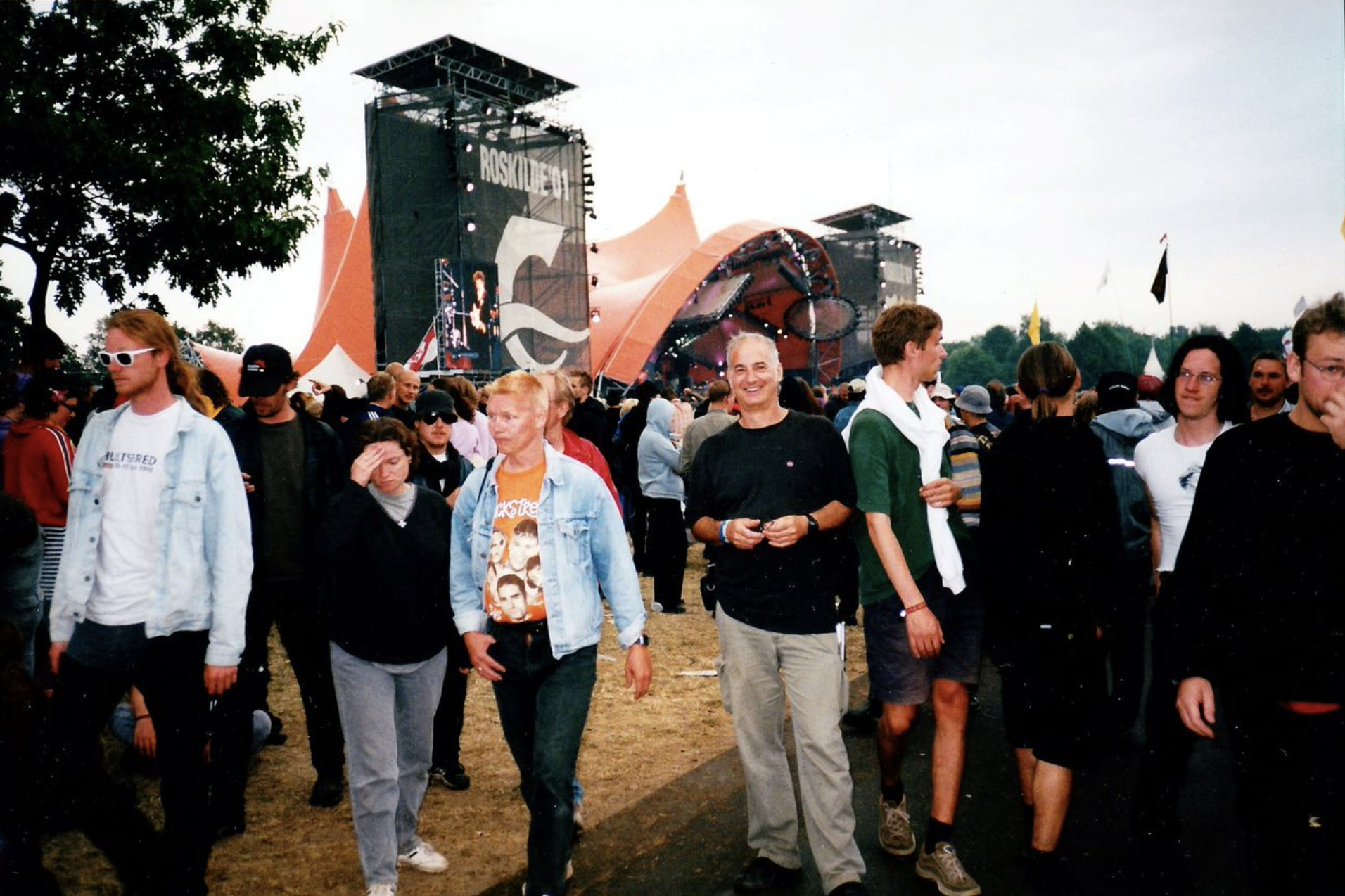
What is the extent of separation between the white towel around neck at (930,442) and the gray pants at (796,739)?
21.3 inches

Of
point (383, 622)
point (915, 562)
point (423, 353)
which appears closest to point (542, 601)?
point (383, 622)

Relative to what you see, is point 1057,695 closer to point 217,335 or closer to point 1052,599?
point 1052,599

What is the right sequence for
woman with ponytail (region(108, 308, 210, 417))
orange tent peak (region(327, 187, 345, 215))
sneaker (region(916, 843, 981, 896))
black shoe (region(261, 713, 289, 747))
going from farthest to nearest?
orange tent peak (region(327, 187, 345, 215))
black shoe (region(261, 713, 289, 747))
sneaker (region(916, 843, 981, 896))
woman with ponytail (region(108, 308, 210, 417))

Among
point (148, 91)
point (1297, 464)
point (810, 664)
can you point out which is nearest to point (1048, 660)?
point (810, 664)

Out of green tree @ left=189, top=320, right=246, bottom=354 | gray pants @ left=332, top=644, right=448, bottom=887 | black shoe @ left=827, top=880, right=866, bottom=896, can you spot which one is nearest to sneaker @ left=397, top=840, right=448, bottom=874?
gray pants @ left=332, top=644, right=448, bottom=887

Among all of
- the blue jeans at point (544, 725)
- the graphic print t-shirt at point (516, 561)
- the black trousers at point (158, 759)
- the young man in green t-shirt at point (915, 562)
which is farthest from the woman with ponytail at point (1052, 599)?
the black trousers at point (158, 759)

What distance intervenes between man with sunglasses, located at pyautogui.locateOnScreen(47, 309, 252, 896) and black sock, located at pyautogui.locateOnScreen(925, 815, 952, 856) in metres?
2.61

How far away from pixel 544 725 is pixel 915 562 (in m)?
1.51

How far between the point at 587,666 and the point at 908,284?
72534 millimetres

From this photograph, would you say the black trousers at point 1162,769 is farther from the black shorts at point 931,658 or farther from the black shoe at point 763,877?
the black shoe at point 763,877

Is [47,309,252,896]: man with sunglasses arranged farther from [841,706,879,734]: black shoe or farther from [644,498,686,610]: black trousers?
[644,498,686,610]: black trousers

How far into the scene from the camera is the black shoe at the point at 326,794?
4344 millimetres

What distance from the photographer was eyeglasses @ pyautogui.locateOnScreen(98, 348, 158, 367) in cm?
294

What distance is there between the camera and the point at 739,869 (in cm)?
358
